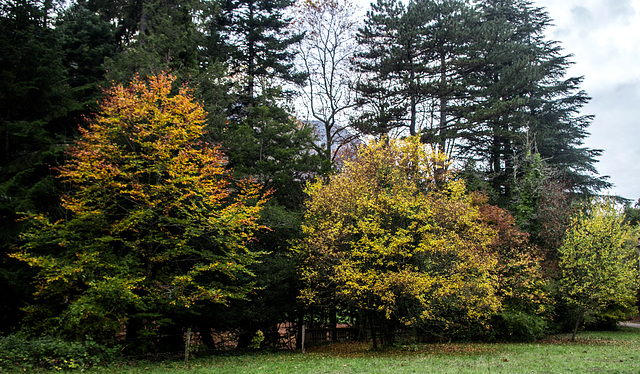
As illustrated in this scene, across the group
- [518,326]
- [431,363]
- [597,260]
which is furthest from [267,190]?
[597,260]

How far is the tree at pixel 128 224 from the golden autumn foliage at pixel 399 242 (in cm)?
325

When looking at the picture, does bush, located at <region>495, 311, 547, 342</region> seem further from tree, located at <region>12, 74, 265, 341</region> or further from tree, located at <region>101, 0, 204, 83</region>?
tree, located at <region>101, 0, 204, 83</region>

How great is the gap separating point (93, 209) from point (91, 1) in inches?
666

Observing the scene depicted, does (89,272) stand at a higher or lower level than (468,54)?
lower

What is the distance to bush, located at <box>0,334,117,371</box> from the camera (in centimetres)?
985

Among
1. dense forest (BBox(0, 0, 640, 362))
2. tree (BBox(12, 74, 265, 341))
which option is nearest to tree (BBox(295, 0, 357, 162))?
dense forest (BBox(0, 0, 640, 362))

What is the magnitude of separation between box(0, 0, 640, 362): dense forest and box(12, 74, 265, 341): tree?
10 cm

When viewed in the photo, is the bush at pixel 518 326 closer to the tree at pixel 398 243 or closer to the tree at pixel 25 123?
the tree at pixel 398 243

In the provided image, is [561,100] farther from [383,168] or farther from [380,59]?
[383,168]

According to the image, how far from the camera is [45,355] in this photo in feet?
34.3

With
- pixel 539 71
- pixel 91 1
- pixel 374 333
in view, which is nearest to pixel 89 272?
pixel 374 333

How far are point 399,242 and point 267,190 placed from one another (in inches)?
341

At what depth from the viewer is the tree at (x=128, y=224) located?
11.9m

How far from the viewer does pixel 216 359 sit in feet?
45.4
